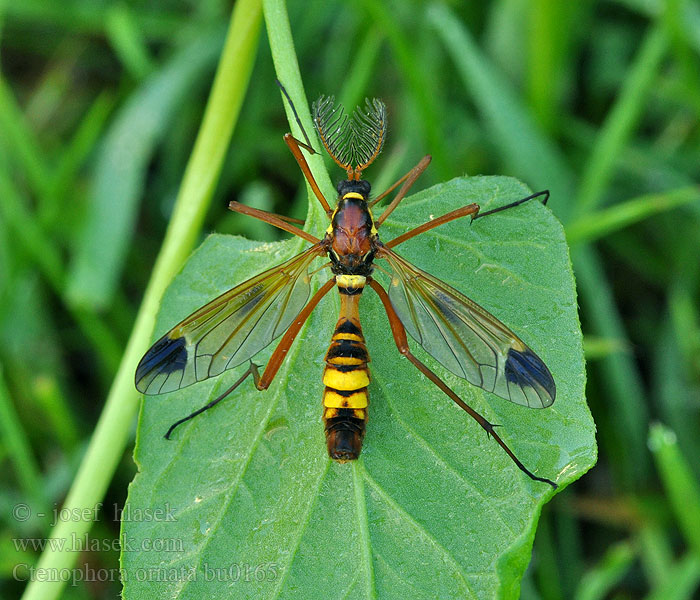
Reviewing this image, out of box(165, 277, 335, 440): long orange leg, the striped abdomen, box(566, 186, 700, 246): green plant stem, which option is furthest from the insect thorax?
box(566, 186, 700, 246): green plant stem

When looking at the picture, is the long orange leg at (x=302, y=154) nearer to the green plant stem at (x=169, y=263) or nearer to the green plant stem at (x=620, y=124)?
the green plant stem at (x=169, y=263)

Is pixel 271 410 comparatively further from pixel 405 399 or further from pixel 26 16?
pixel 26 16

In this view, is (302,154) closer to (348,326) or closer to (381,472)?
(348,326)

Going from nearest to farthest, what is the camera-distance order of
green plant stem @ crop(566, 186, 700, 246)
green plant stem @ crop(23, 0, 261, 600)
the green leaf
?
the green leaf → green plant stem @ crop(23, 0, 261, 600) → green plant stem @ crop(566, 186, 700, 246)

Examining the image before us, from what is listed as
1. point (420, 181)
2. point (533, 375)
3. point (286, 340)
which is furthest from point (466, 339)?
point (420, 181)

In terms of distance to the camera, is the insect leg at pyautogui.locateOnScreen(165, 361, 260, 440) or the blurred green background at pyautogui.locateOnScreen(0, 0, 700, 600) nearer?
the insect leg at pyautogui.locateOnScreen(165, 361, 260, 440)

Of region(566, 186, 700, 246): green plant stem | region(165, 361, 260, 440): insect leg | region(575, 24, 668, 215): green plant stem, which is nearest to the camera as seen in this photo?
region(165, 361, 260, 440): insect leg

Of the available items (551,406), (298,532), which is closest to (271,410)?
(298,532)

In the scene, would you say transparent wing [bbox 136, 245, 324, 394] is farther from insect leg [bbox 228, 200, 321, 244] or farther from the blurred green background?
the blurred green background
